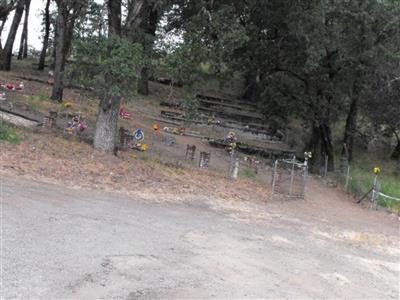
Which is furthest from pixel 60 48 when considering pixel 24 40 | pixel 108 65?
pixel 24 40

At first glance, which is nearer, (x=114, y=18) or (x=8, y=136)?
(x=8, y=136)

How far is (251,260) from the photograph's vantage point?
8.99 meters

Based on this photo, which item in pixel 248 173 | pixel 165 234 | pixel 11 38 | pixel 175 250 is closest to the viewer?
pixel 175 250

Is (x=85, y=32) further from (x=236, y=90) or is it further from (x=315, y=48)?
(x=236, y=90)

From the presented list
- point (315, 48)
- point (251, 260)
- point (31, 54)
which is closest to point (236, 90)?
point (31, 54)

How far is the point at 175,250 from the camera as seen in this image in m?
8.80

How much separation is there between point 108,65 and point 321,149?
14.5 m

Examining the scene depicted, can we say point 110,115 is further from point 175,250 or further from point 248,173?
point 175,250

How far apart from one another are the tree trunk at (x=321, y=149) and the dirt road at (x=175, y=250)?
1135cm

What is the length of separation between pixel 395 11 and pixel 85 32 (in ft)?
40.1

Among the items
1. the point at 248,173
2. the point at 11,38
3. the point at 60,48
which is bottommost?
the point at 248,173

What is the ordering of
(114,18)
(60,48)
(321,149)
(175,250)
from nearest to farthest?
1. (175,250)
2. (114,18)
3. (60,48)
4. (321,149)

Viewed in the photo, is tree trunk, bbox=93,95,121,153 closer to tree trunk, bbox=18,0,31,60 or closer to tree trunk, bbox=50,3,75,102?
tree trunk, bbox=50,3,75,102

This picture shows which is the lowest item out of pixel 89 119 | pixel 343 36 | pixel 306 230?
pixel 306 230
